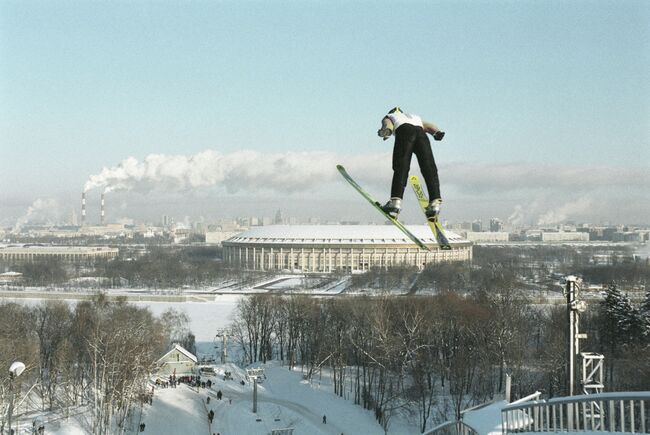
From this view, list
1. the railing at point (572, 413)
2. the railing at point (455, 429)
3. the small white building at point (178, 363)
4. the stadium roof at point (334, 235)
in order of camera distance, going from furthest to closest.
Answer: the stadium roof at point (334, 235) < the small white building at point (178, 363) < the railing at point (455, 429) < the railing at point (572, 413)

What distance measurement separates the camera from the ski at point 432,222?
22.3 feet

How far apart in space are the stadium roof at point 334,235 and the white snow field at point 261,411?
66039 mm

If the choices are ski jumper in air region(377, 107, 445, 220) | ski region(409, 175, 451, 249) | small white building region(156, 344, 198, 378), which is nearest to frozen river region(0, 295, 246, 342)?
small white building region(156, 344, 198, 378)

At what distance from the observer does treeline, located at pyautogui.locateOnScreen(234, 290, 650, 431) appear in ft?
88.0

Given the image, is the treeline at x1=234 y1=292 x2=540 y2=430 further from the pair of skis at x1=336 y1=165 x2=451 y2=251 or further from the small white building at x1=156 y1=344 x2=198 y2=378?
the pair of skis at x1=336 y1=165 x2=451 y2=251

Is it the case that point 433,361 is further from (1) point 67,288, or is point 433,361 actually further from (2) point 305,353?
(1) point 67,288

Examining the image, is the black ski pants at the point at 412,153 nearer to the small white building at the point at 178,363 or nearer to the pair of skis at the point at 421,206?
the pair of skis at the point at 421,206

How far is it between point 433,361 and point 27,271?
231 ft

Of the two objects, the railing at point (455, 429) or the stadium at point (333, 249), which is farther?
the stadium at point (333, 249)

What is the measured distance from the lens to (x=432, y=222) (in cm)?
664

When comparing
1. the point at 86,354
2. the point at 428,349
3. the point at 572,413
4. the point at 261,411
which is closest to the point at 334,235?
the point at 428,349

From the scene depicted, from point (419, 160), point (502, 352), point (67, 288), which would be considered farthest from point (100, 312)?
point (67, 288)

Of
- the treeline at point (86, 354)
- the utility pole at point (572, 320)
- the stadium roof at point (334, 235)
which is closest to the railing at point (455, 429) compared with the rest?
the utility pole at point (572, 320)

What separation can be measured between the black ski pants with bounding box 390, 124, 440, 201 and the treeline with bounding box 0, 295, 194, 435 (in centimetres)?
1634
